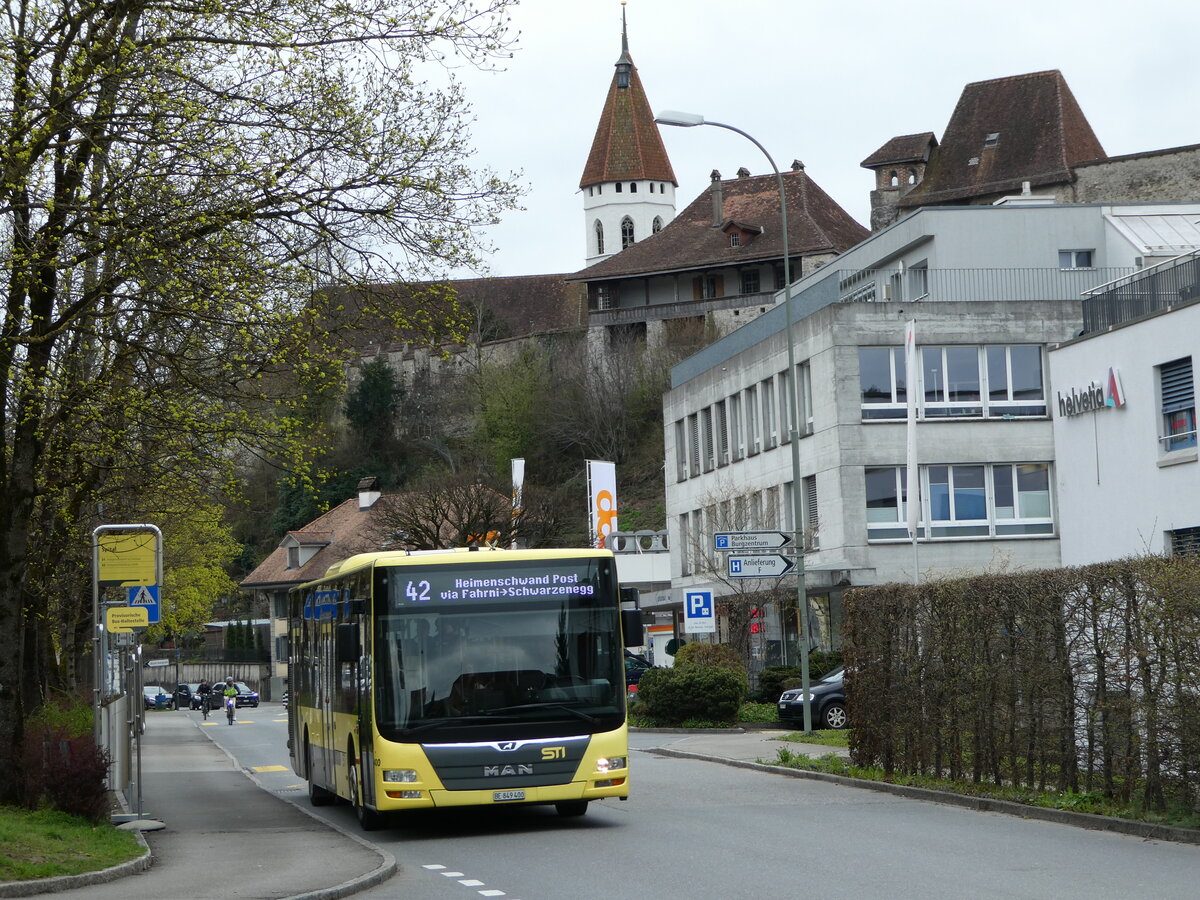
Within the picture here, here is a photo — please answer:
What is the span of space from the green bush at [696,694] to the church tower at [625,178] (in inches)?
3950

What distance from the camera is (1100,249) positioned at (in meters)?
51.4

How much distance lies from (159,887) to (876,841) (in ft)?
19.4

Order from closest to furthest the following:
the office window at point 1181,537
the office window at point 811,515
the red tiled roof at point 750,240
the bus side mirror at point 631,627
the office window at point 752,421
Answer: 1. the bus side mirror at point 631,627
2. the office window at point 1181,537
3. the office window at point 811,515
4. the office window at point 752,421
5. the red tiled roof at point 750,240

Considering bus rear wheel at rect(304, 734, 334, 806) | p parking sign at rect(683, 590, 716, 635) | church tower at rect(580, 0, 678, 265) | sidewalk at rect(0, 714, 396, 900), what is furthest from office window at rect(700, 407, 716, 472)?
church tower at rect(580, 0, 678, 265)

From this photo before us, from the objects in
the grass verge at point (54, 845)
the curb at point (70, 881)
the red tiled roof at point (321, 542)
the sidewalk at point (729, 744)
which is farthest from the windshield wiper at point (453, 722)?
the red tiled roof at point (321, 542)

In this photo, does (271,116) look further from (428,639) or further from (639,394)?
(639,394)

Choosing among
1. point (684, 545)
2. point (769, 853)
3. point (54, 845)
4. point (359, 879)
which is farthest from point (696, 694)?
point (684, 545)

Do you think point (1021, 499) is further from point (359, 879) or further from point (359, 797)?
point (359, 879)

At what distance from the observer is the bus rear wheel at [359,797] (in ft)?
55.1

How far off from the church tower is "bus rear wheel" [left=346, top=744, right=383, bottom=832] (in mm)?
118085

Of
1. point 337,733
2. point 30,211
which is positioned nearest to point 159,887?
point 337,733

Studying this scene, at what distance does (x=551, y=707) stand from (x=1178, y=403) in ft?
63.9

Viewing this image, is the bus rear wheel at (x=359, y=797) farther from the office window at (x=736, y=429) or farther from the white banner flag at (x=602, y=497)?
the white banner flag at (x=602, y=497)

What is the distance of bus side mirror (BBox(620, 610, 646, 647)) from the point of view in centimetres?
1622
